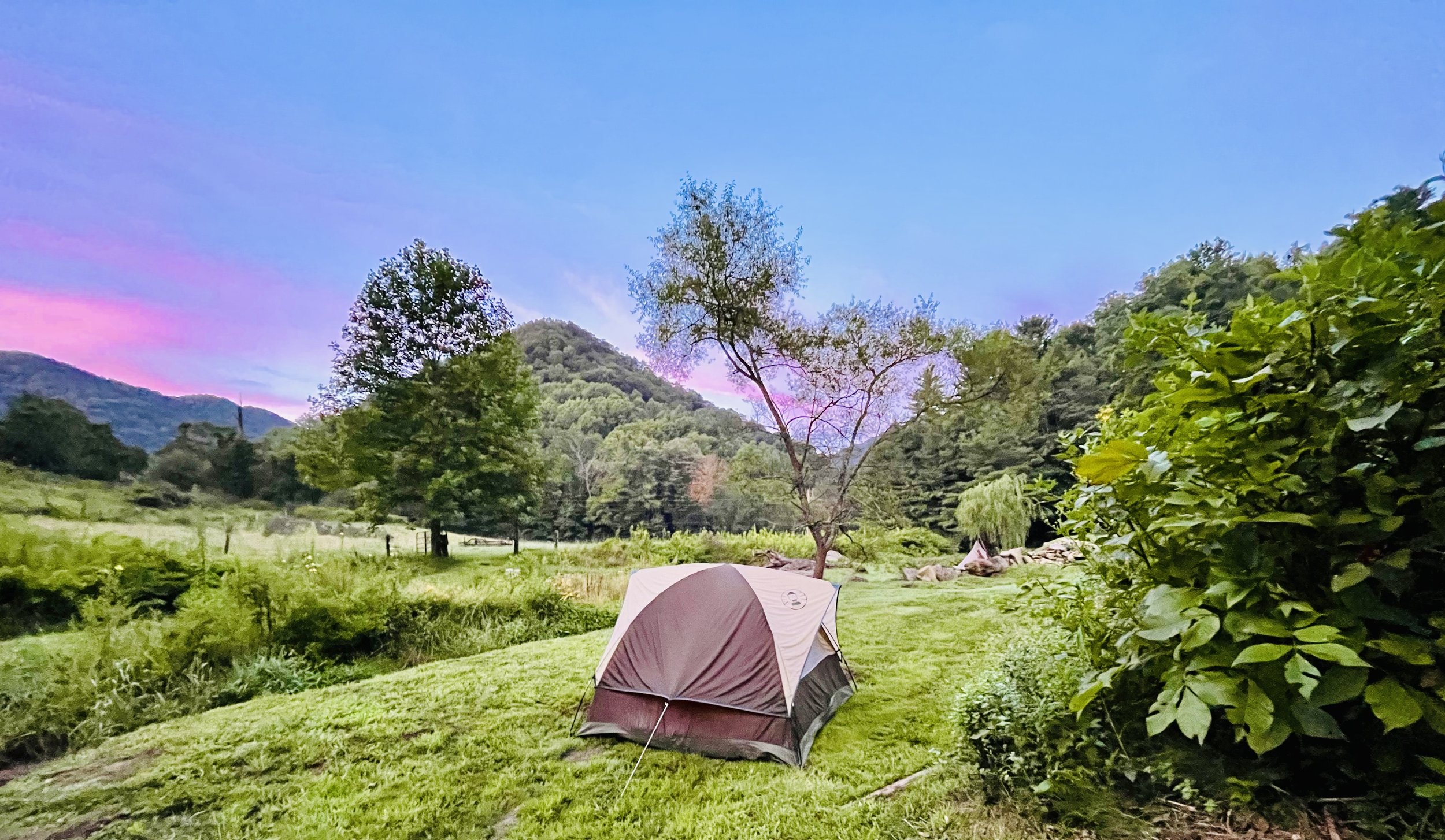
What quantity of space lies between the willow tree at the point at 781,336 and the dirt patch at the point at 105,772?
6304 millimetres

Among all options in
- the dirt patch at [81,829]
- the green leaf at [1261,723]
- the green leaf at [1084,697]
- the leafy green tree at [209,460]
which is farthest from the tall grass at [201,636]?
the green leaf at [1261,723]

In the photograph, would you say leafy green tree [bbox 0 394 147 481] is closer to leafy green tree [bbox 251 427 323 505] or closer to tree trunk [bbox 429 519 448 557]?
Result: leafy green tree [bbox 251 427 323 505]

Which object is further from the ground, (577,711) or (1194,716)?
(1194,716)

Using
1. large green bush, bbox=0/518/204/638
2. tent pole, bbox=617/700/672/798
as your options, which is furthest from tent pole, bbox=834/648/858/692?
large green bush, bbox=0/518/204/638

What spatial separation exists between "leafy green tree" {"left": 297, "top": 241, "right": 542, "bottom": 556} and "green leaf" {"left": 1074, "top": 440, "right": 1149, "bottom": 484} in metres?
7.88

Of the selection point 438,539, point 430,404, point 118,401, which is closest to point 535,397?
point 430,404

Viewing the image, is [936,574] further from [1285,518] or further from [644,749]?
[1285,518]

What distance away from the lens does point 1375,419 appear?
0.81 meters

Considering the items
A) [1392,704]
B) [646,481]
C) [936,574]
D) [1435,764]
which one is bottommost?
[936,574]

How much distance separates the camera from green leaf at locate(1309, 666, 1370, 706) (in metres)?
0.84

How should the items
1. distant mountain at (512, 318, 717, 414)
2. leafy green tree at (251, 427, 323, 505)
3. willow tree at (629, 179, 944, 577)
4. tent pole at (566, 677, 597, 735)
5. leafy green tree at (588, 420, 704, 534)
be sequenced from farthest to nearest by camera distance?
distant mountain at (512, 318, 717, 414) → leafy green tree at (588, 420, 704, 534) → willow tree at (629, 179, 944, 577) → leafy green tree at (251, 427, 323, 505) → tent pole at (566, 677, 597, 735)

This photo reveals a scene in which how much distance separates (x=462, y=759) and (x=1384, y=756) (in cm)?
366

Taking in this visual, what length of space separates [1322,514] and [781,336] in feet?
23.0

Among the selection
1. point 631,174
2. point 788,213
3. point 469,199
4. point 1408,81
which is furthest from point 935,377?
point 469,199
